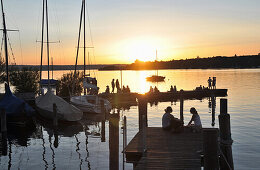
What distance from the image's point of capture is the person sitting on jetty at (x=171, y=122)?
16312 mm

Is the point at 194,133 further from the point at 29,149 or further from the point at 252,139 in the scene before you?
the point at 29,149

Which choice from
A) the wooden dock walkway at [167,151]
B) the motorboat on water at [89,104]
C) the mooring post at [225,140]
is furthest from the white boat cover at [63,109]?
the mooring post at [225,140]

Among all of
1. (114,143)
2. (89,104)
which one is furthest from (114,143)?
(89,104)

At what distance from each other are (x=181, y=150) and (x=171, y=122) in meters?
Answer: 3.46

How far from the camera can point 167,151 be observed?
13.2 m

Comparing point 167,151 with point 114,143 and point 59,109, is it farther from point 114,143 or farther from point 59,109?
point 59,109

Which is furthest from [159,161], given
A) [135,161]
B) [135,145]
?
[135,145]

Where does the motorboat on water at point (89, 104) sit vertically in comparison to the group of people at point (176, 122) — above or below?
below

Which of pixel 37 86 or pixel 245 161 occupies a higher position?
pixel 37 86

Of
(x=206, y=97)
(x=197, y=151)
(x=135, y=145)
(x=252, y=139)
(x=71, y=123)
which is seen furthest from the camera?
(x=206, y=97)

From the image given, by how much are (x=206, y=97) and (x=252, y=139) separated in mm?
33089

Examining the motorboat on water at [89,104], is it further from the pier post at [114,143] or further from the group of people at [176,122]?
the pier post at [114,143]

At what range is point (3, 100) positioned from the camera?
2894 centimetres

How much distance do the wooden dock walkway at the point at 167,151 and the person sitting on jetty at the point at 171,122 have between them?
0.29m
